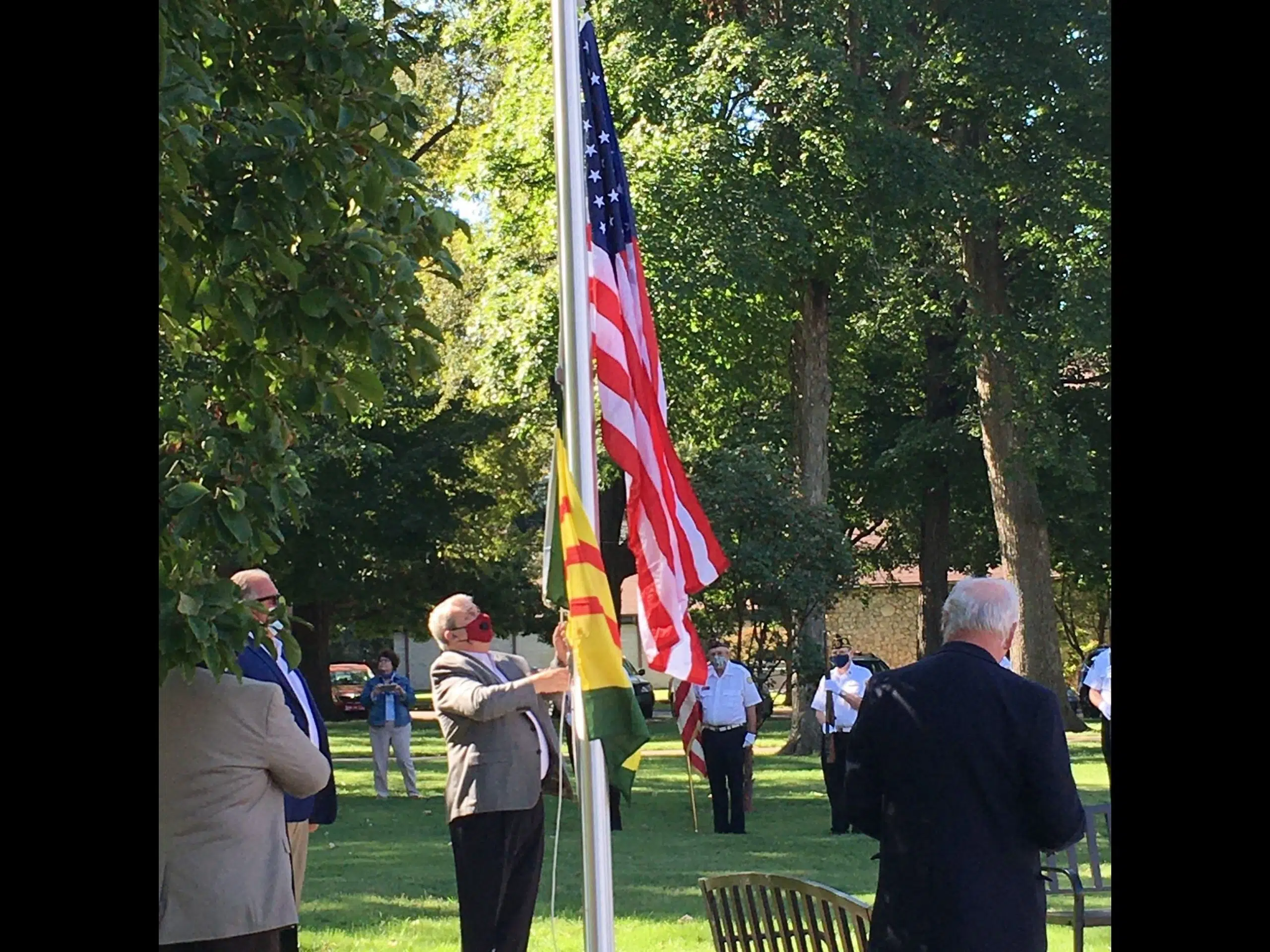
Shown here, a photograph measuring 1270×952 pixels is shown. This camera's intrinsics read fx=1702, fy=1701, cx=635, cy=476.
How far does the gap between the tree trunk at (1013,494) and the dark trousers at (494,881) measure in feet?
82.2

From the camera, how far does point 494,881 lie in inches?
341

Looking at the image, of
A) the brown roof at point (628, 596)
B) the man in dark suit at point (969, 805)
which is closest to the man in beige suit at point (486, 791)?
the man in dark suit at point (969, 805)

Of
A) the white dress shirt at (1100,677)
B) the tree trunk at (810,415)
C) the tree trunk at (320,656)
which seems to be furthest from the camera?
the tree trunk at (320,656)

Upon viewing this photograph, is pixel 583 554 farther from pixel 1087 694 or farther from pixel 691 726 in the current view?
pixel 1087 694

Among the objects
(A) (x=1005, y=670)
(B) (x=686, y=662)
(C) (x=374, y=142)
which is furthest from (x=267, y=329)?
(A) (x=1005, y=670)

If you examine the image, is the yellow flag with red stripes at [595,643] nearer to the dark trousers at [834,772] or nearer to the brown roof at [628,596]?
the dark trousers at [834,772]

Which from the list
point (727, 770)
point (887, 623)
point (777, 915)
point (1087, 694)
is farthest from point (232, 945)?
point (887, 623)

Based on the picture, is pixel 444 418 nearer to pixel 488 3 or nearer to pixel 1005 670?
pixel 488 3

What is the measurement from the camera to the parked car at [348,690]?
45469 mm

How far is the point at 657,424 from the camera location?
6434 millimetres

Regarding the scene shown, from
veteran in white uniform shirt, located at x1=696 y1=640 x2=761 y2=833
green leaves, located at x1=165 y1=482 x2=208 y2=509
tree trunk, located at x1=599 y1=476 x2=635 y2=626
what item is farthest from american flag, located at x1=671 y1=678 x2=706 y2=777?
green leaves, located at x1=165 y1=482 x2=208 y2=509

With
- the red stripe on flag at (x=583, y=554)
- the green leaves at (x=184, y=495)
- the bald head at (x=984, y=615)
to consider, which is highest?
the green leaves at (x=184, y=495)

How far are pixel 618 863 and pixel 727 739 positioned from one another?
272cm

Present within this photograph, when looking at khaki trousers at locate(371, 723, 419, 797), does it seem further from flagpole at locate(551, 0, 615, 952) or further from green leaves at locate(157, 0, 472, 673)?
green leaves at locate(157, 0, 472, 673)
